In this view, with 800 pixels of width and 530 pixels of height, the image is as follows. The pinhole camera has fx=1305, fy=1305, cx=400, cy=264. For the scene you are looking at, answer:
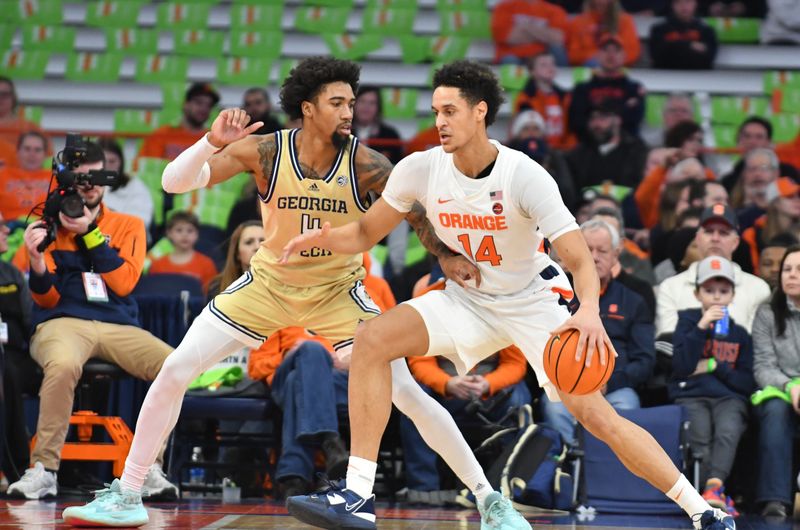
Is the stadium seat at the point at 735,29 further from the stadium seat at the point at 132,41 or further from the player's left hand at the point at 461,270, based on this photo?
the player's left hand at the point at 461,270

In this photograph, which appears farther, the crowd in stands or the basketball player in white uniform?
the crowd in stands

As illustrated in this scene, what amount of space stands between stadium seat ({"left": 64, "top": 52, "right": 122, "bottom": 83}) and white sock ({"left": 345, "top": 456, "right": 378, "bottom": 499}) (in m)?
9.53

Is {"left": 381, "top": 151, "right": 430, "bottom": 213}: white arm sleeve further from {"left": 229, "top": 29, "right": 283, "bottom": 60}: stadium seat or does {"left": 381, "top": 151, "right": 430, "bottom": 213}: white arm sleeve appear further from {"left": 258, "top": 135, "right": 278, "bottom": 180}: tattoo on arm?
{"left": 229, "top": 29, "right": 283, "bottom": 60}: stadium seat

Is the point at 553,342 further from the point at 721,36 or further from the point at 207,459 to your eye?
the point at 721,36

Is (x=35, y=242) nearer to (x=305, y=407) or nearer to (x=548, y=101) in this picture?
(x=305, y=407)

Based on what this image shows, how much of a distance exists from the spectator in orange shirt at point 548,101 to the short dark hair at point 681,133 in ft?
3.58

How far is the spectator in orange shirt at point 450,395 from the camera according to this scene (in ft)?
25.6

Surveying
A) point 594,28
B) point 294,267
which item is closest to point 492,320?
point 294,267

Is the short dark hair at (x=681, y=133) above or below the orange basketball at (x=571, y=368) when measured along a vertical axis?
above

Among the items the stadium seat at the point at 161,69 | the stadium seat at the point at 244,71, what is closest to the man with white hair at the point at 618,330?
the stadium seat at the point at 244,71

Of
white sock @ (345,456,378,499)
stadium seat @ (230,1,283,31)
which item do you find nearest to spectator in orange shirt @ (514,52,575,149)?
stadium seat @ (230,1,283,31)

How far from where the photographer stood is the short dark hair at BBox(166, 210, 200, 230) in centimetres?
1008

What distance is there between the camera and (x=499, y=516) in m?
5.75

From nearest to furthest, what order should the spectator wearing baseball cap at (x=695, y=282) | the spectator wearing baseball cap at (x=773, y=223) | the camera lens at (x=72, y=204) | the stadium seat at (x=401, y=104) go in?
the camera lens at (x=72, y=204) → the spectator wearing baseball cap at (x=695, y=282) → the spectator wearing baseball cap at (x=773, y=223) → the stadium seat at (x=401, y=104)
